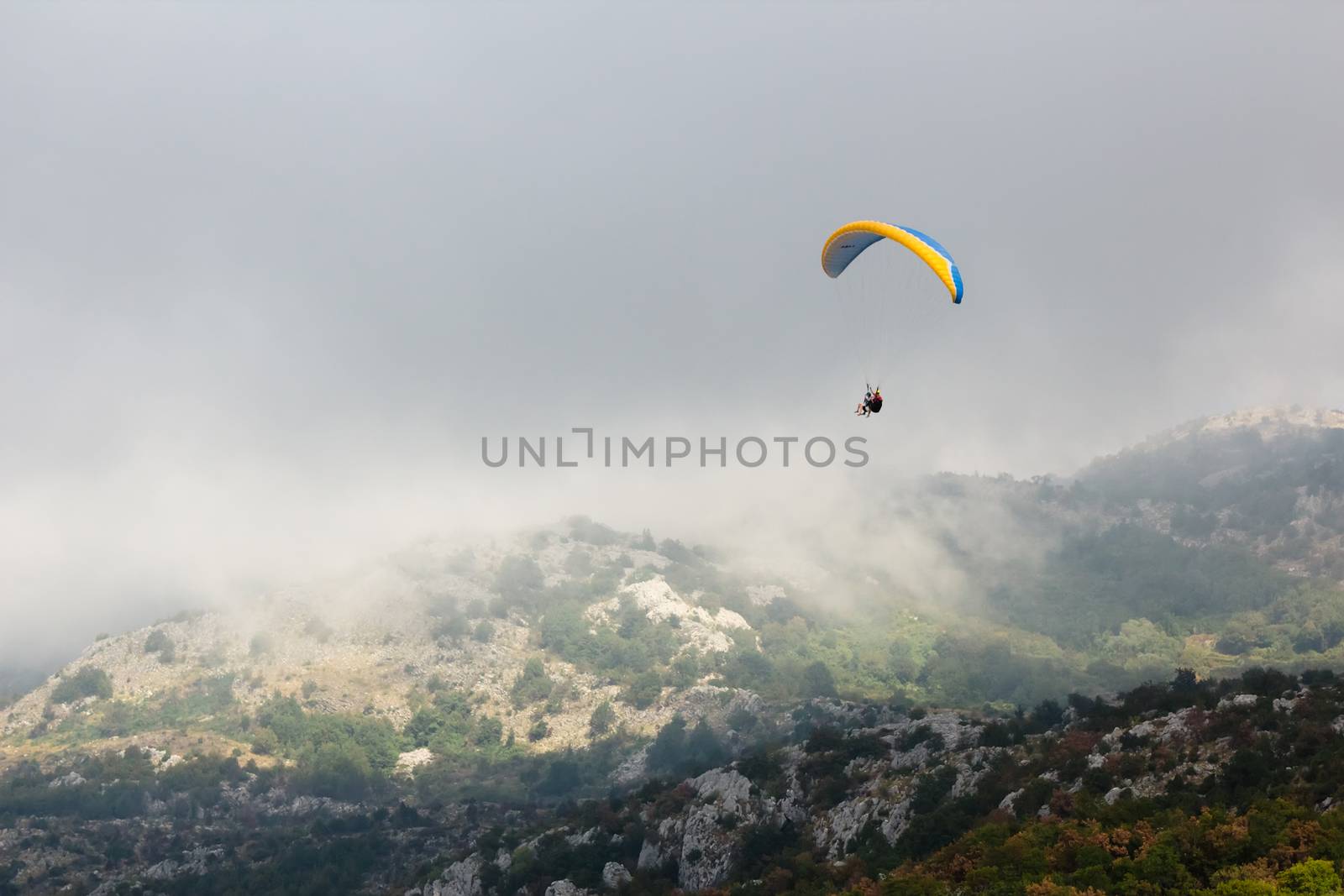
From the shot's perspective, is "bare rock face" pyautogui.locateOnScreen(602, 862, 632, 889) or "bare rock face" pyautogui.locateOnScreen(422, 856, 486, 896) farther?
"bare rock face" pyautogui.locateOnScreen(422, 856, 486, 896)

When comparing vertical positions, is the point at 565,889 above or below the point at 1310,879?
below

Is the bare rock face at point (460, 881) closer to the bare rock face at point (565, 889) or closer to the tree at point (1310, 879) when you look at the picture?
the bare rock face at point (565, 889)

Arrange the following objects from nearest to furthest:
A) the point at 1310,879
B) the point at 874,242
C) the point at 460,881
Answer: the point at 1310,879, the point at 874,242, the point at 460,881

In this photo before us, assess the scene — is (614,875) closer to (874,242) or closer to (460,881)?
(460,881)

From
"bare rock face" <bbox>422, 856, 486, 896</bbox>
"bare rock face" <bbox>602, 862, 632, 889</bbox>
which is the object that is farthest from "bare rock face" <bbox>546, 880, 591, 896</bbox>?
"bare rock face" <bbox>422, 856, 486, 896</bbox>

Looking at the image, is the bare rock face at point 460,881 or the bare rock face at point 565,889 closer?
the bare rock face at point 565,889

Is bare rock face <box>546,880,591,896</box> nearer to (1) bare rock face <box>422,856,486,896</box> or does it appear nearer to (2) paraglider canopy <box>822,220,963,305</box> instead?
(1) bare rock face <box>422,856,486,896</box>

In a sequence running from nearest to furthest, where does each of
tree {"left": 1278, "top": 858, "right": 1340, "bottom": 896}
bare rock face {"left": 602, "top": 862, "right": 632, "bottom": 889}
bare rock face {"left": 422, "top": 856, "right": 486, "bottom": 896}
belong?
tree {"left": 1278, "top": 858, "right": 1340, "bottom": 896} → bare rock face {"left": 602, "top": 862, "right": 632, "bottom": 889} → bare rock face {"left": 422, "top": 856, "right": 486, "bottom": 896}

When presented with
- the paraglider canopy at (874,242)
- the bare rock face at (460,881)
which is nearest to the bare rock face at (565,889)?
the bare rock face at (460,881)

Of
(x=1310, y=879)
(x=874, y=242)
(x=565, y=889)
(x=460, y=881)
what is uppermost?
(x=874, y=242)

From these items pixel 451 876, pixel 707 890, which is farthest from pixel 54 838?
pixel 707 890

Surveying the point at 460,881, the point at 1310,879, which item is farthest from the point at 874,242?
the point at 460,881

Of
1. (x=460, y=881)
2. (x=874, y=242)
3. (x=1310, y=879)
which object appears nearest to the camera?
(x=1310, y=879)
